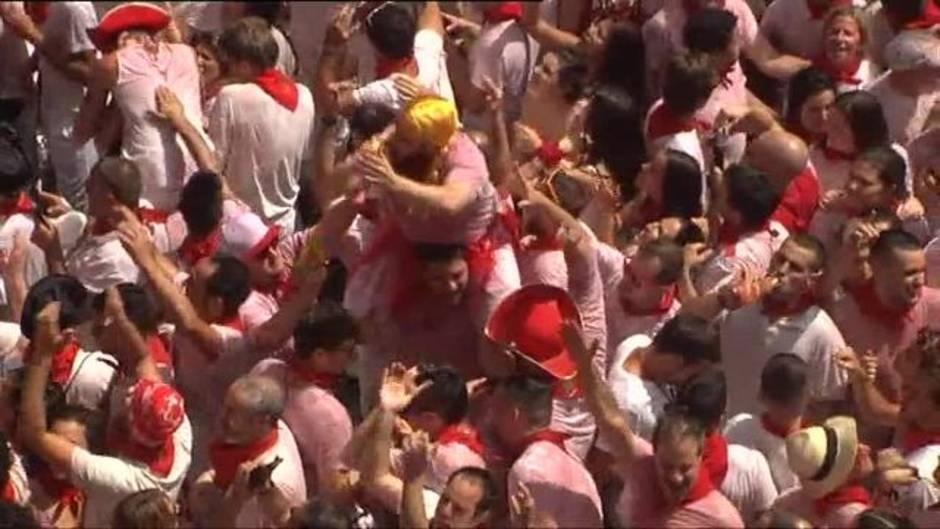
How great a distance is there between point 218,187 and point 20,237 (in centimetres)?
64

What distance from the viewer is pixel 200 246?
7160mm

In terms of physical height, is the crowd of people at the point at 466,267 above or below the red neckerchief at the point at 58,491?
above

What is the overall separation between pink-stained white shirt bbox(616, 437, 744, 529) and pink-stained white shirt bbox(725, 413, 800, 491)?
0.28 meters

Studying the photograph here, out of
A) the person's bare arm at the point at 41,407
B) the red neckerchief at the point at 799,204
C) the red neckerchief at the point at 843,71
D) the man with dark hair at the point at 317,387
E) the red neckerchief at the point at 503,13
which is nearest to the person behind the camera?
the person's bare arm at the point at 41,407

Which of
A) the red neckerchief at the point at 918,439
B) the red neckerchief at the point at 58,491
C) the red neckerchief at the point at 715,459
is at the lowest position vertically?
the red neckerchief at the point at 58,491

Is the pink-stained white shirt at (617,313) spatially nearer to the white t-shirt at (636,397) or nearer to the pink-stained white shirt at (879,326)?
the white t-shirt at (636,397)

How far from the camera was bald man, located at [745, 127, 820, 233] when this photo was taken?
751 cm

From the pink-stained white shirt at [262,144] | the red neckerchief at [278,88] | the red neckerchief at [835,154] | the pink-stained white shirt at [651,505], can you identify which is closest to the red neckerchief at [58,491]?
the pink-stained white shirt at [651,505]

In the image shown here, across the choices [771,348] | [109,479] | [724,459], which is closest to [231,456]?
[109,479]

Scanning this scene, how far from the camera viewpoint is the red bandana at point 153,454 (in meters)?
6.06

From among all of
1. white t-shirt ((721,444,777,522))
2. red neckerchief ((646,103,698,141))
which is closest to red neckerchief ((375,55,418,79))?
red neckerchief ((646,103,698,141))

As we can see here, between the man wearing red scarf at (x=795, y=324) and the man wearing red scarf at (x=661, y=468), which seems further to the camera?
the man wearing red scarf at (x=795, y=324)

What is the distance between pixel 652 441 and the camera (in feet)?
19.8

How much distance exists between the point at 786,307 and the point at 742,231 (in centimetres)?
48
